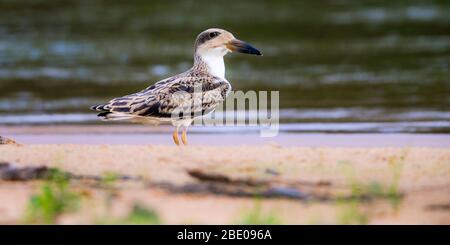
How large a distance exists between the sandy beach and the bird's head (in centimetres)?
205

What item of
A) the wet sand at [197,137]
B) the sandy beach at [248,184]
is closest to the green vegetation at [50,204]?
the sandy beach at [248,184]

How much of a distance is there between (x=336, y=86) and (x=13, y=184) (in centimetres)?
855

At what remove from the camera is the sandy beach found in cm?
593

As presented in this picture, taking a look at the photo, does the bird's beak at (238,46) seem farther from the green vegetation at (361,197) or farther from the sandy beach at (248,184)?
the green vegetation at (361,197)

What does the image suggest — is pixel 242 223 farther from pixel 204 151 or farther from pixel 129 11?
pixel 129 11

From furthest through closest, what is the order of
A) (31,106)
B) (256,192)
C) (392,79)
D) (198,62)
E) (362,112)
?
(392,79) → (31,106) → (362,112) → (198,62) → (256,192)

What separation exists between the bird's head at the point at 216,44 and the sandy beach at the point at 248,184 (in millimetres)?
2046

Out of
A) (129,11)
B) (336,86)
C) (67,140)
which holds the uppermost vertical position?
(129,11)

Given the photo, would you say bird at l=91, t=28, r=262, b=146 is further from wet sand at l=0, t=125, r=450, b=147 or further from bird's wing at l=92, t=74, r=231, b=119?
wet sand at l=0, t=125, r=450, b=147

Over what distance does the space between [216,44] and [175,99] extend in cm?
114

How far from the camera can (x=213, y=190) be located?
255 inches

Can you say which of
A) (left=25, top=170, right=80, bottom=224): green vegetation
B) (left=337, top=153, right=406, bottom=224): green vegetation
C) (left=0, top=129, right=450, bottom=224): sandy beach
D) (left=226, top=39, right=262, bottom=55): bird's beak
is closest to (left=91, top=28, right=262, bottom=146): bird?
(left=226, top=39, right=262, bottom=55): bird's beak

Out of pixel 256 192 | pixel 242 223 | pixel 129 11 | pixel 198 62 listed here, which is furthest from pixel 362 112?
pixel 129 11
